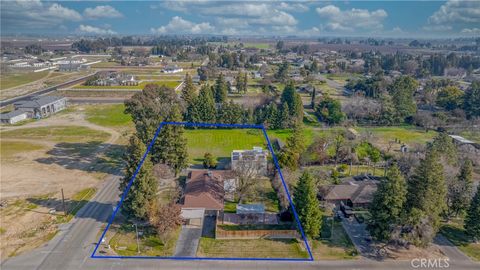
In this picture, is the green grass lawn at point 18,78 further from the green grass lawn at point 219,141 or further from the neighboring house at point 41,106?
the green grass lawn at point 219,141

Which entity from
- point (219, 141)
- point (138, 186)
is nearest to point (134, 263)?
point (138, 186)

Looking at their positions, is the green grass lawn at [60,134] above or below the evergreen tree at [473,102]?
below

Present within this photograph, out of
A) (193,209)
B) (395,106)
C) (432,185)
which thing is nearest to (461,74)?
(395,106)

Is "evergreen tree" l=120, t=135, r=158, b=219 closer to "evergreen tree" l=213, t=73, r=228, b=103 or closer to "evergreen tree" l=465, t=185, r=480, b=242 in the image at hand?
"evergreen tree" l=465, t=185, r=480, b=242

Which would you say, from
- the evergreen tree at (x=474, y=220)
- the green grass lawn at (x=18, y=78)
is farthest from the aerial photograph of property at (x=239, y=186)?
the green grass lawn at (x=18, y=78)

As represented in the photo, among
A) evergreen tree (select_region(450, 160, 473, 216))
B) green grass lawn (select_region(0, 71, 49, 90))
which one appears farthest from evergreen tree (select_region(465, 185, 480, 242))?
green grass lawn (select_region(0, 71, 49, 90))

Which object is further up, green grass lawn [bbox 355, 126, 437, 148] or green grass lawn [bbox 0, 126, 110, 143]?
green grass lawn [bbox 0, 126, 110, 143]
